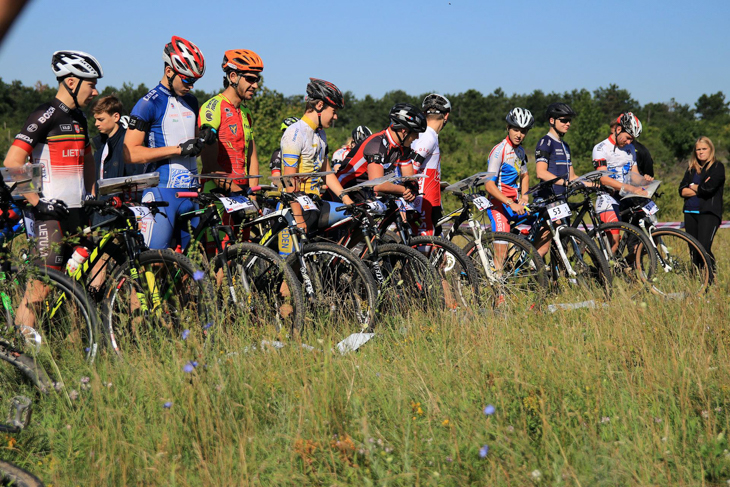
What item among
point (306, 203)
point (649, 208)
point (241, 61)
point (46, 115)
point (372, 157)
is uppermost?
point (241, 61)

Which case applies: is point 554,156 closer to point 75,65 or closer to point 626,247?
point 626,247

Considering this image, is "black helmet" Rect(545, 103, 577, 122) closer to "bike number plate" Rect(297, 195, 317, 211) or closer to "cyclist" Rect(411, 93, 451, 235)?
"cyclist" Rect(411, 93, 451, 235)

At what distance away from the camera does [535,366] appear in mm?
3846

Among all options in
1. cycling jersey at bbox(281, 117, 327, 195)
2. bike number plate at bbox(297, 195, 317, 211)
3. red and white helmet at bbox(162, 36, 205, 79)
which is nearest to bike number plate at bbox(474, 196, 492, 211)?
cycling jersey at bbox(281, 117, 327, 195)

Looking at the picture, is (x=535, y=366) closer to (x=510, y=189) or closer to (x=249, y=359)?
(x=249, y=359)

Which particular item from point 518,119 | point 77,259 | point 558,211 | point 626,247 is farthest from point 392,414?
point 626,247

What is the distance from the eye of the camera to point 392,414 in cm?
338

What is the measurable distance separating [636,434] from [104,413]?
2.52 metres

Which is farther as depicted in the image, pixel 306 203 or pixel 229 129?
pixel 229 129

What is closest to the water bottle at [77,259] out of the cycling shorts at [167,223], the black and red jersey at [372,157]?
the cycling shorts at [167,223]

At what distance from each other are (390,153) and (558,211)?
6.11 ft

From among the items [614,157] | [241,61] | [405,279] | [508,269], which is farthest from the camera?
[614,157]

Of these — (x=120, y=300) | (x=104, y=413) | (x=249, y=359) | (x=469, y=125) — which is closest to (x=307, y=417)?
(x=249, y=359)

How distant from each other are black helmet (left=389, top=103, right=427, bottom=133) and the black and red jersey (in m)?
0.18
